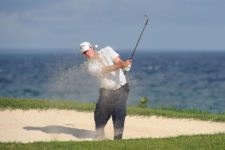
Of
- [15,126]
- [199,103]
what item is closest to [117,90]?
[15,126]

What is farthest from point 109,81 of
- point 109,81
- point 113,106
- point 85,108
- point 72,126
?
point 85,108

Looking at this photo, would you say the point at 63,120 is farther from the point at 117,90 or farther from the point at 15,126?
the point at 117,90

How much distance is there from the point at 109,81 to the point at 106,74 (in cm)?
18

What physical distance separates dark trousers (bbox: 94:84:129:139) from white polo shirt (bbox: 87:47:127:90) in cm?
12

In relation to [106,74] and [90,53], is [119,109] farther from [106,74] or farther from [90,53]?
[90,53]

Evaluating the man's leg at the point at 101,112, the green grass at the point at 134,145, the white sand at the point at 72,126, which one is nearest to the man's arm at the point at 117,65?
the man's leg at the point at 101,112

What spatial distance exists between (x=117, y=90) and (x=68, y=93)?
1472 inches

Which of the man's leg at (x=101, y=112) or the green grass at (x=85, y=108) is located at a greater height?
the man's leg at (x=101, y=112)

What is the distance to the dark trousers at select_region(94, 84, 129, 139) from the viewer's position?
1345 cm

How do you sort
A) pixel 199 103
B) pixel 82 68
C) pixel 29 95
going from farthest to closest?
pixel 29 95 < pixel 199 103 < pixel 82 68

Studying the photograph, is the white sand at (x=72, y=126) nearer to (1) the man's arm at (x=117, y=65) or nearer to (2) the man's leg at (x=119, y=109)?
(2) the man's leg at (x=119, y=109)

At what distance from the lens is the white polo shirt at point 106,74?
13.1m

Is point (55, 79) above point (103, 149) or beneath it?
above

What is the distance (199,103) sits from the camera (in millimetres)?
49031
